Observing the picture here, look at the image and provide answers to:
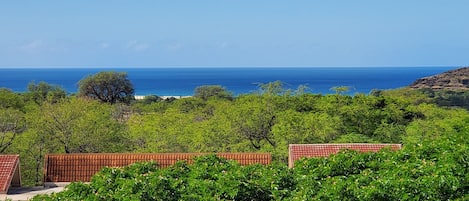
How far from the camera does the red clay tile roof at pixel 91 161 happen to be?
23703 mm

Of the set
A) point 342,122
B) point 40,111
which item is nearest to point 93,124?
point 40,111

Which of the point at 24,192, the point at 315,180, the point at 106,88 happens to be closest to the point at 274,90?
the point at 24,192

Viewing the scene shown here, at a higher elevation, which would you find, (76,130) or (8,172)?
(76,130)

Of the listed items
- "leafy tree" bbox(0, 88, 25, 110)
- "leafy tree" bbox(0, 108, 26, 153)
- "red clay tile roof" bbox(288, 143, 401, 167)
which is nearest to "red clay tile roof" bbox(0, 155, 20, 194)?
"leafy tree" bbox(0, 108, 26, 153)

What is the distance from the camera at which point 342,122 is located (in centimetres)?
3672

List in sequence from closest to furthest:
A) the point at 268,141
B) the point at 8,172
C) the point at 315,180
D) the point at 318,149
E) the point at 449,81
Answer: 1. the point at 315,180
2. the point at 8,172
3. the point at 318,149
4. the point at 268,141
5. the point at 449,81

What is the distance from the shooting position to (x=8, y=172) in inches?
844

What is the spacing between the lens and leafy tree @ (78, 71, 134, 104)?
84.4 m

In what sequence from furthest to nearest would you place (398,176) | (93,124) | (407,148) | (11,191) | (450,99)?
(450,99)
(93,124)
(11,191)
(407,148)
(398,176)

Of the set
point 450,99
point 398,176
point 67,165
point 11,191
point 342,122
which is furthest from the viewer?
point 450,99

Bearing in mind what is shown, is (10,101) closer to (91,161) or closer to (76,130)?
(76,130)

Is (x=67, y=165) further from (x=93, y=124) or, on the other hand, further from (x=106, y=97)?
(x=106, y=97)

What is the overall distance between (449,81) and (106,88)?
2645 inches

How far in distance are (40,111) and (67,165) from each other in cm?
977
